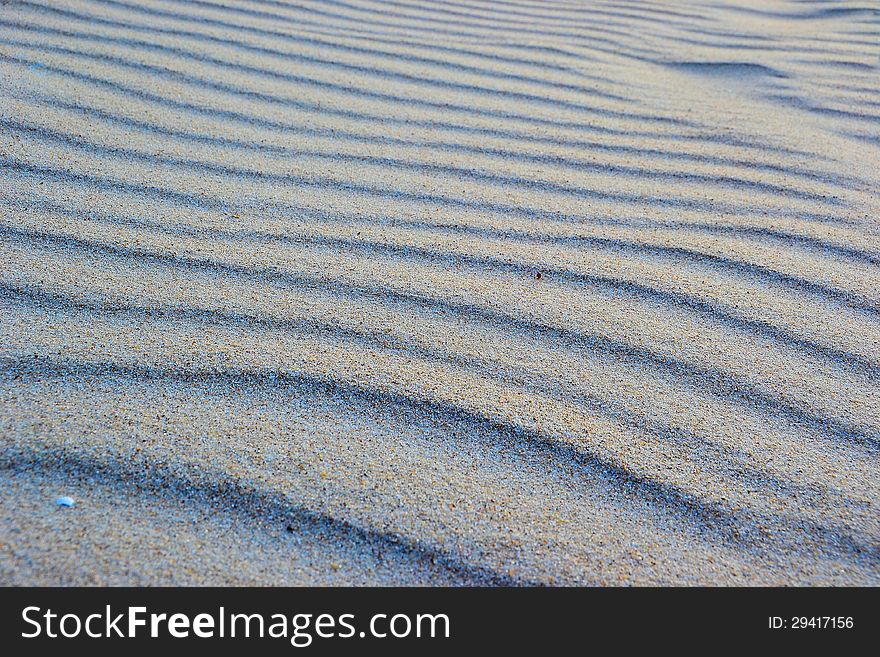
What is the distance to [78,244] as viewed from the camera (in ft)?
5.45

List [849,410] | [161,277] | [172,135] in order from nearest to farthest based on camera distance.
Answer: [849,410], [161,277], [172,135]

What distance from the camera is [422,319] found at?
1.55 metres

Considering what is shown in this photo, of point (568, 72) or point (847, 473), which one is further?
point (568, 72)

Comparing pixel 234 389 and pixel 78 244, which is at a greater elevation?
pixel 78 244

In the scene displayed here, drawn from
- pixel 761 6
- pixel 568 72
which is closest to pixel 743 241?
pixel 568 72

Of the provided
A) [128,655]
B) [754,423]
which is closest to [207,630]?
[128,655]

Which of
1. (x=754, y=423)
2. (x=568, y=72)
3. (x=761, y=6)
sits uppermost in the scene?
(x=761, y=6)

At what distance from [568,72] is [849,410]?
5.93ft

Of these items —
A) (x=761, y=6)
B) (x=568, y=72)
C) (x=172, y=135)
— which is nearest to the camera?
(x=172, y=135)

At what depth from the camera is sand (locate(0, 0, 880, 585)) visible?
45.2 inches

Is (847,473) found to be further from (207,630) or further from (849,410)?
(207,630)

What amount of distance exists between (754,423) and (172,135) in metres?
1.74

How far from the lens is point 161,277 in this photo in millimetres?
1598

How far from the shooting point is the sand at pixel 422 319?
1147 mm
